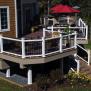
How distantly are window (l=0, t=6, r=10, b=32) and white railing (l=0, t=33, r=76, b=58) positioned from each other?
1.95 meters

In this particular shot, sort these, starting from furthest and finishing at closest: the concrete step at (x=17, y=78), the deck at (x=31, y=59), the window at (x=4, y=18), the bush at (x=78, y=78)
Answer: the window at (x=4, y=18) → the bush at (x=78, y=78) → the concrete step at (x=17, y=78) → the deck at (x=31, y=59)

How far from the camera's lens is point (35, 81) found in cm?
2397

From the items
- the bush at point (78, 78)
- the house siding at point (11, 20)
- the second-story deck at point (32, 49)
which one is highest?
the house siding at point (11, 20)

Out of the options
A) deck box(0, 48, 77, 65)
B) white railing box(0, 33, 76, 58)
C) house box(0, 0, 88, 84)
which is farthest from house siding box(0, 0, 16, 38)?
deck box(0, 48, 77, 65)

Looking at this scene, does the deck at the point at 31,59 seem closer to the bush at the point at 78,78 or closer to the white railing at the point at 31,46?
the white railing at the point at 31,46

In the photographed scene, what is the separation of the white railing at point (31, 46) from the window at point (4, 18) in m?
1.95

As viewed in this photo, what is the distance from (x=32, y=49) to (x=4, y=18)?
4134 mm

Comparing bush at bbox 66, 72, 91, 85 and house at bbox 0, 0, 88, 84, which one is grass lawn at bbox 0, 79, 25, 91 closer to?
house at bbox 0, 0, 88, 84

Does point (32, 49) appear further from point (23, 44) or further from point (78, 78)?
point (78, 78)

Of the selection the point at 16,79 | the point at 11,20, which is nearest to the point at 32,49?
the point at 16,79

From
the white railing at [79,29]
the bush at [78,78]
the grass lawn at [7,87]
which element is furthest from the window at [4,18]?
the bush at [78,78]

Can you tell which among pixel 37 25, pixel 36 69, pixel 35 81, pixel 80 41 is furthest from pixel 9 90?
pixel 37 25

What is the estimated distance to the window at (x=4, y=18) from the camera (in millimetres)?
26039

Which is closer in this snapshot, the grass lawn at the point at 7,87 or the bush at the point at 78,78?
the grass lawn at the point at 7,87
